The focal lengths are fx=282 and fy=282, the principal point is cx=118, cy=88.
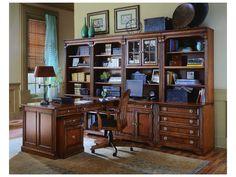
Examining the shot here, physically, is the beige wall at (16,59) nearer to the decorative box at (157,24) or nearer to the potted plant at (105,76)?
the potted plant at (105,76)

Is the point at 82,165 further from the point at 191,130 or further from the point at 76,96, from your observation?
the point at 76,96

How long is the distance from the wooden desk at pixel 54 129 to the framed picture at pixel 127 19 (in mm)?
2027

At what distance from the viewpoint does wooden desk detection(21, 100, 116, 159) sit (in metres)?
3.94

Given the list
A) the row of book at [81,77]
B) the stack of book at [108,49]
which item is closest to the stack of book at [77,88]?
the row of book at [81,77]

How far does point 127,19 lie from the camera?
18.3 ft

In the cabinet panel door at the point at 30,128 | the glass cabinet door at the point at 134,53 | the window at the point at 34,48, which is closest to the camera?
the cabinet panel door at the point at 30,128

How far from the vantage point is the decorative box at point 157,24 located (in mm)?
4750

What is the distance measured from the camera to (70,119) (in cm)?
409

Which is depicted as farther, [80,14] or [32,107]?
[80,14]

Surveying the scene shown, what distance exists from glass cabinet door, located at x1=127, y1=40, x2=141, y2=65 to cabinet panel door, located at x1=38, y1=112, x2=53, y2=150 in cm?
191

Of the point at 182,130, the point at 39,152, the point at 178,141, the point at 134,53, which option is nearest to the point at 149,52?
the point at 134,53

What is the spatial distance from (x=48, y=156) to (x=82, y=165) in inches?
22.7

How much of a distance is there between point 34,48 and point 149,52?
371 cm
